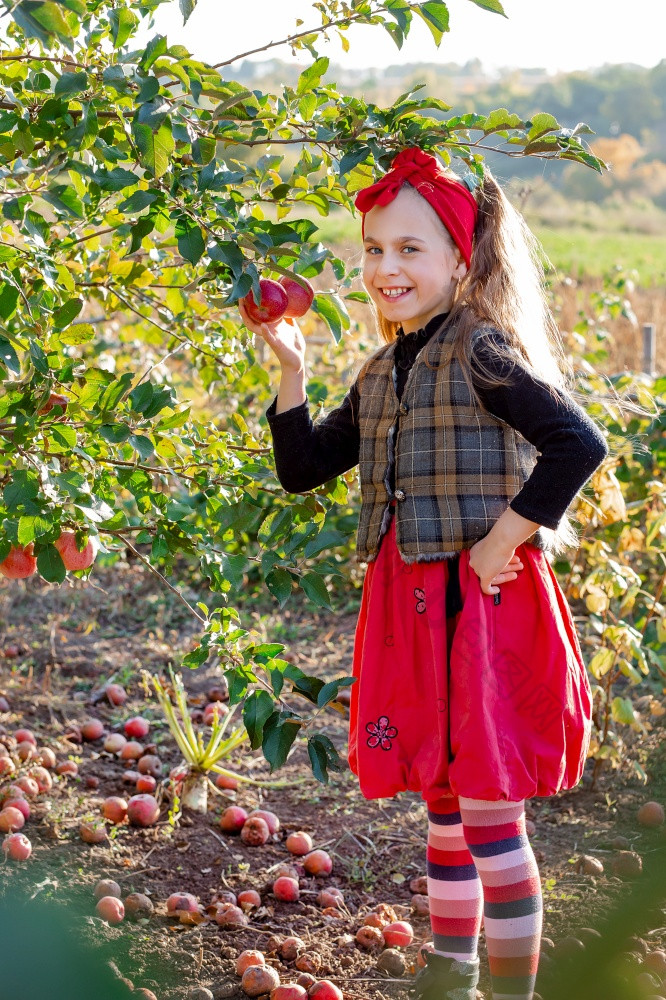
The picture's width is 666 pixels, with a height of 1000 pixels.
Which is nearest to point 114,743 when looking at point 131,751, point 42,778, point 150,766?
point 131,751

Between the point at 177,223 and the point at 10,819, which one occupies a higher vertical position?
the point at 177,223

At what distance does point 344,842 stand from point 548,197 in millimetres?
36800

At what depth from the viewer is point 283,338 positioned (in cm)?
154

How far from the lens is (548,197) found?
36219mm

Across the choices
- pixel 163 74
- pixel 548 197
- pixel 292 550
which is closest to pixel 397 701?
pixel 292 550

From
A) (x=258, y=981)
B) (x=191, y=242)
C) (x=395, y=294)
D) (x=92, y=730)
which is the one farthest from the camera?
(x=92, y=730)

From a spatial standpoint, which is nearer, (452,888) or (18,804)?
(452,888)

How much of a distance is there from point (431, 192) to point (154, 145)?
0.48 metres

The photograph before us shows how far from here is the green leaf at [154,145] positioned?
3.80 feet

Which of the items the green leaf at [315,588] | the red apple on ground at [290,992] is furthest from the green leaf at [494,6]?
the red apple on ground at [290,992]

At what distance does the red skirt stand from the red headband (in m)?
0.49

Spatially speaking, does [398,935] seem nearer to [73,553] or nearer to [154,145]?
[73,553]

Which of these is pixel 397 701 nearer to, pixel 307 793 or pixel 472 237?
pixel 472 237

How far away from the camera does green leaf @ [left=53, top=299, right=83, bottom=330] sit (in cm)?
137
